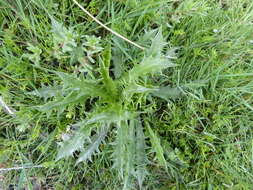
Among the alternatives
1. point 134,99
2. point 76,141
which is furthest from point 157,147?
point 76,141

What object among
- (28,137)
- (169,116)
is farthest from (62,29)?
(169,116)

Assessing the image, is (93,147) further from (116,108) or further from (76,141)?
(116,108)

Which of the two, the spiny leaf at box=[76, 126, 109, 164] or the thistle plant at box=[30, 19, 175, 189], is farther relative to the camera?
the spiny leaf at box=[76, 126, 109, 164]

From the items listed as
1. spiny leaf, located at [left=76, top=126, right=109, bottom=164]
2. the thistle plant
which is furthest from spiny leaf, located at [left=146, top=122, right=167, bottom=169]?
spiny leaf, located at [left=76, top=126, right=109, bottom=164]

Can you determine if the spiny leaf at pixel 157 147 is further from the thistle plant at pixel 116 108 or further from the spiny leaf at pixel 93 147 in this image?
the spiny leaf at pixel 93 147

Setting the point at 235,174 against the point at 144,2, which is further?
the point at 235,174

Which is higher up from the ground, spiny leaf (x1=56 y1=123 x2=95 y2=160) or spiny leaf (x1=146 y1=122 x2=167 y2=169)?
spiny leaf (x1=56 y1=123 x2=95 y2=160)

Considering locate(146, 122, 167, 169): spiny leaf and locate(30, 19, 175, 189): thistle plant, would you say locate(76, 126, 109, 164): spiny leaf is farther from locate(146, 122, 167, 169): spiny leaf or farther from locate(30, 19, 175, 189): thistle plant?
locate(146, 122, 167, 169): spiny leaf

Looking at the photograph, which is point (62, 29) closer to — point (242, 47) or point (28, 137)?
point (28, 137)
